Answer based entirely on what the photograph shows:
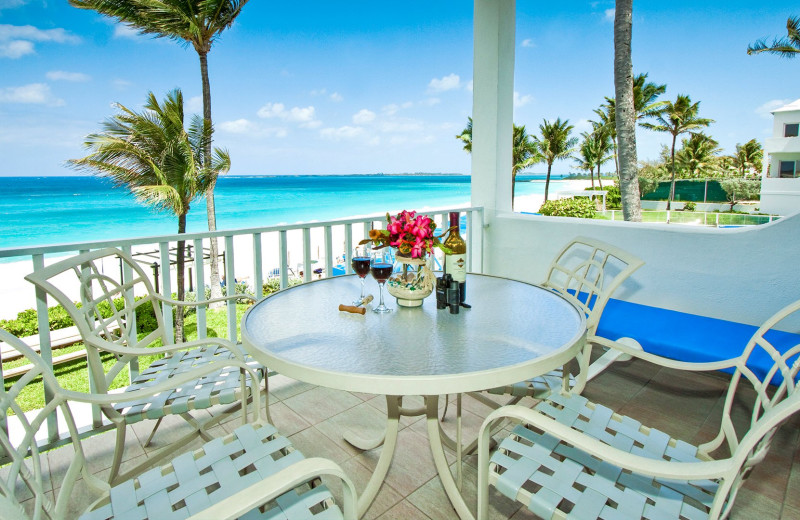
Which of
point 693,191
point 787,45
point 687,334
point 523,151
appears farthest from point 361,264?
point 523,151

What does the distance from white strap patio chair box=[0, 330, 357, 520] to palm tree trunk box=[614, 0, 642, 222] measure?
645 cm

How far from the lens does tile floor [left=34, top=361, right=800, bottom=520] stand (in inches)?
66.4

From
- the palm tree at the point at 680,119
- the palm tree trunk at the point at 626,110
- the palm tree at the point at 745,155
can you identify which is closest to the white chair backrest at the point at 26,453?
the palm tree trunk at the point at 626,110

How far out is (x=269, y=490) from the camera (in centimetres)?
77

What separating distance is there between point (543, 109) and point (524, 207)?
7.59m

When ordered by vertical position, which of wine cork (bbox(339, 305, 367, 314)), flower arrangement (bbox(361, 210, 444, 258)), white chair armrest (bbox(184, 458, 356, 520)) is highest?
flower arrangement (bbox(361, 210, 444, 258))

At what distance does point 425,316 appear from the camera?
157 cm

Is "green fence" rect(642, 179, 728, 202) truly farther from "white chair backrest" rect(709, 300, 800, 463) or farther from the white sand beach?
"white chair backrest" rect(709, 300, 800, 463)

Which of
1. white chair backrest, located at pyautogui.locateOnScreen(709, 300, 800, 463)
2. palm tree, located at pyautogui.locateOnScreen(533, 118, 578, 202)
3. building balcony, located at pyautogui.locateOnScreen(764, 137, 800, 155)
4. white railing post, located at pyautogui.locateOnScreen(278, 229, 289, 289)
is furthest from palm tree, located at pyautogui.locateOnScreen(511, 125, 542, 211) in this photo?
white railing post, located at pyautogui.locateOnScreen(278, 229, 289, 289)

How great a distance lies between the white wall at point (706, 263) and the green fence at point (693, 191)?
315 inches

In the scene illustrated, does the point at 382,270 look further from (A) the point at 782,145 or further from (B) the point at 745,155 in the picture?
(B) the point at 745,155

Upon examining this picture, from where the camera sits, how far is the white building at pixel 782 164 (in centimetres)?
336

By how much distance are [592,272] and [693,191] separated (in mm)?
10979

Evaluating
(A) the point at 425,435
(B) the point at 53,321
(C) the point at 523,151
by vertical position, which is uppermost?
(C) the point at 523,151
